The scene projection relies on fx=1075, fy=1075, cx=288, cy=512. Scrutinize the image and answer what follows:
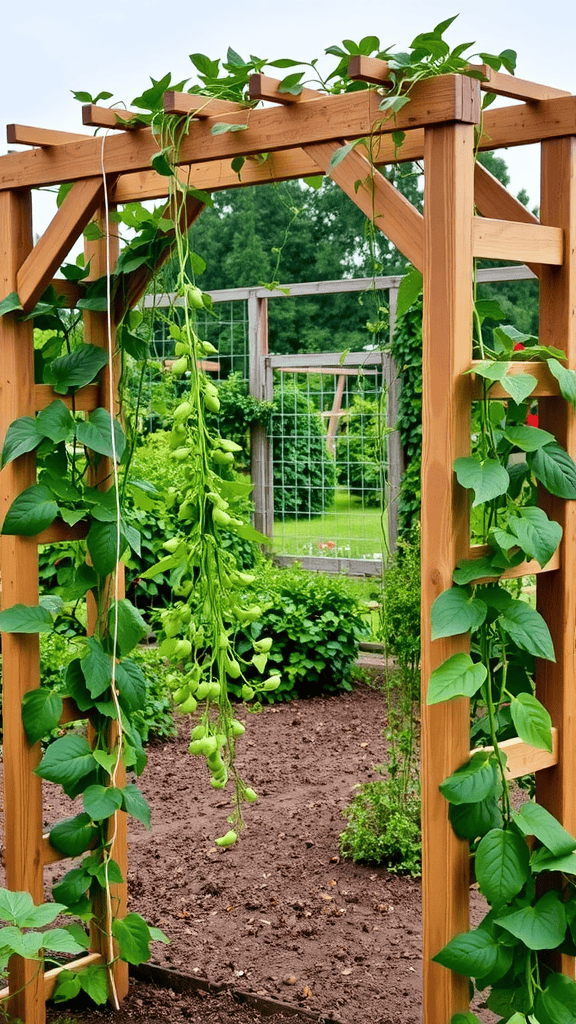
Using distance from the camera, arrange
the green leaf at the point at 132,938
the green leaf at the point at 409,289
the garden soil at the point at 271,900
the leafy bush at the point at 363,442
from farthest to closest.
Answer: the leafy bush at the point at 363,442, the garden soil at the point at 271,900, the green leaf at the point at 132,938, the green leaf at the point at 409,289

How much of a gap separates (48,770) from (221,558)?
0.67 meters

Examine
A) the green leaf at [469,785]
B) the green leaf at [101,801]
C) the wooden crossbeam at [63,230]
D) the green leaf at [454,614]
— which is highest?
the wooden crossbeam at [63,230]

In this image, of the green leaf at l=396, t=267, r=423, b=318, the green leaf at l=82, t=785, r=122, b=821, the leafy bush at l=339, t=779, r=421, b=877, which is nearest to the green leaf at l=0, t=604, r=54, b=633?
the green leaf at l=82, t=785, r=122, b=821

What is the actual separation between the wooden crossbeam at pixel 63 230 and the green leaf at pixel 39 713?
94cm

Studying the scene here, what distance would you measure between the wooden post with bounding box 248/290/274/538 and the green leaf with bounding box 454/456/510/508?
579 centimetres

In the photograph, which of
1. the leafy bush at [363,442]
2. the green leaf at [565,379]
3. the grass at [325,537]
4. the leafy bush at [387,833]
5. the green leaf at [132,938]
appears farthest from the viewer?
the grass at [325,537]

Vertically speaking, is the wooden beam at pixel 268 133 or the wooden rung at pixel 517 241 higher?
the wooden beam at pixel 268 133

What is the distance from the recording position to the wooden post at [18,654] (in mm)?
2486

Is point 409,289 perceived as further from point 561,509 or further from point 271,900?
point 271,900

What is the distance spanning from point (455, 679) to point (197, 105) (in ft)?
4.05

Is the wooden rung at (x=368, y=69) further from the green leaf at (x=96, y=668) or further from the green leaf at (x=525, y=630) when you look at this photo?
the green leaf at (x=96, y=668)

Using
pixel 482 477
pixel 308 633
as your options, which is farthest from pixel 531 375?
pixel 308 633


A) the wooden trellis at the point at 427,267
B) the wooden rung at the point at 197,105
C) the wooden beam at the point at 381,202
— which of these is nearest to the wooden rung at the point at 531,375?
the wooden trellis at the point at 427,267

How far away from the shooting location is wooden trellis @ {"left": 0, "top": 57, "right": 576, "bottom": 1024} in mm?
1859
